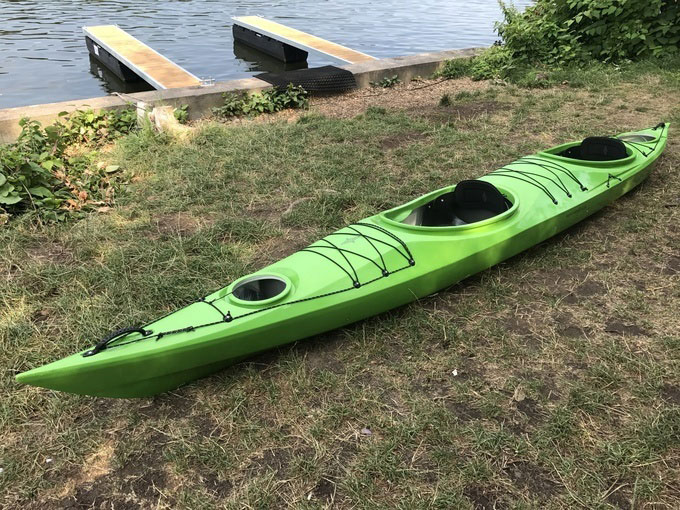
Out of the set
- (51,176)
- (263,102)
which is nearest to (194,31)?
(263,102)

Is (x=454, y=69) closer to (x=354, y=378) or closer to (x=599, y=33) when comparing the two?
(x=599, y=33)

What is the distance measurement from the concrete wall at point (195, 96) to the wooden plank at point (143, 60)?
1066 millimetres

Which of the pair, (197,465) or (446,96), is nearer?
(197,465)

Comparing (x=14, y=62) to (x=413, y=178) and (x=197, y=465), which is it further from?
(x=197, y=465)

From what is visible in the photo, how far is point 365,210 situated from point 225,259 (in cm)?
121

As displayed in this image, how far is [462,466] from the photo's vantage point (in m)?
2.11

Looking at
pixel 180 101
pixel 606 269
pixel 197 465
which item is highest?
pixel 180 101

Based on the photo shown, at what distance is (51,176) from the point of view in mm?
4234

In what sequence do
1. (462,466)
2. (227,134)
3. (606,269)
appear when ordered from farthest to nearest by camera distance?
(227,134) < (606,269) < (462,466)

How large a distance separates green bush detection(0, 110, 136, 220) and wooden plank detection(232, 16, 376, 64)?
5761mm

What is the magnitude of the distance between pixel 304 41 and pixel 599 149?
837 centimetres

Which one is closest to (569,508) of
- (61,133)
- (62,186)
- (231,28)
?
(62,186)

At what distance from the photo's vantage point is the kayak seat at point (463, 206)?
342 cm

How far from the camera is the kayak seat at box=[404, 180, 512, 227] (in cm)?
342
